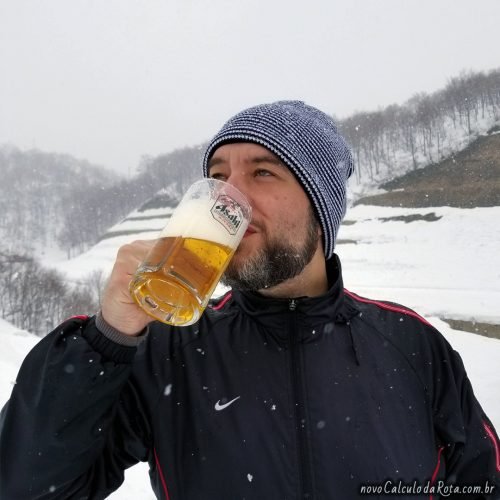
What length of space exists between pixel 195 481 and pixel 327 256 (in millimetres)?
1117

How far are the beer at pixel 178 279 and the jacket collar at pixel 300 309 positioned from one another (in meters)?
0.38

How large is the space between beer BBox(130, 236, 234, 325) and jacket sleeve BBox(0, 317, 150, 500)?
0.54 feet

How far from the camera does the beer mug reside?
45.6 inches

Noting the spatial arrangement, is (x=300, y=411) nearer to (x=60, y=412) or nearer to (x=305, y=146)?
(x=60, y=412)

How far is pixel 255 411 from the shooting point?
135 centimetres

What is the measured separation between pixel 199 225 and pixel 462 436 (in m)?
1.30

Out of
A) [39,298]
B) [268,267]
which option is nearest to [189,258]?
[268,267]

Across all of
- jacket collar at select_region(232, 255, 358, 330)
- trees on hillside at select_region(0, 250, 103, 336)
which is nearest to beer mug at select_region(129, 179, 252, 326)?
jacket collar at select_region(232, 255, 358, 330)

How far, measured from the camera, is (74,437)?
111cm

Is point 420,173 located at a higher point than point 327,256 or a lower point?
lower

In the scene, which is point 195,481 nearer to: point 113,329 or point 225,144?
point 113,329

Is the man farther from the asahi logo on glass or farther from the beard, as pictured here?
the asahi logo on glass

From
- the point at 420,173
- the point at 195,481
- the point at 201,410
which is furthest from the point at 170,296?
the point at 420,173

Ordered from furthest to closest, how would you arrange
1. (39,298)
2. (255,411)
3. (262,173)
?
1. (39,298)
2. (262,173)
3. (255,411)
